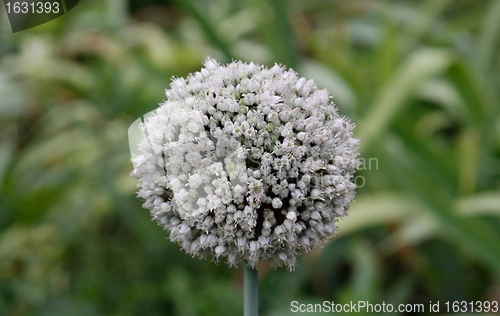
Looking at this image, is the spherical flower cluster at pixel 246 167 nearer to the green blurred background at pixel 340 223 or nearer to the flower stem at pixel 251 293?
the flower stem at pixel 251 293

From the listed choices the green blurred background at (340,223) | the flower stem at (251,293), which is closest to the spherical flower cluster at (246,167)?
the flower stem at (251,293)

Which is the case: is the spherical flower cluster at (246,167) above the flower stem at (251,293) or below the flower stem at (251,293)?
above

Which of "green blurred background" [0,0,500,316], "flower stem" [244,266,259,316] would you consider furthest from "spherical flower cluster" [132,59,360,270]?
"green blurred background" [0,0,500,316]

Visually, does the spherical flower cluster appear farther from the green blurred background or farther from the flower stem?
the green blurred background

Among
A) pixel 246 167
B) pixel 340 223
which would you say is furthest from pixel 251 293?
pixel 340 223

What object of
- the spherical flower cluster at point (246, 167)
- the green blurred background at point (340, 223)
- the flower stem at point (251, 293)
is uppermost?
the green blurred background at point (340, 223)

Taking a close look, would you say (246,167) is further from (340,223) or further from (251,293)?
(340,223)
